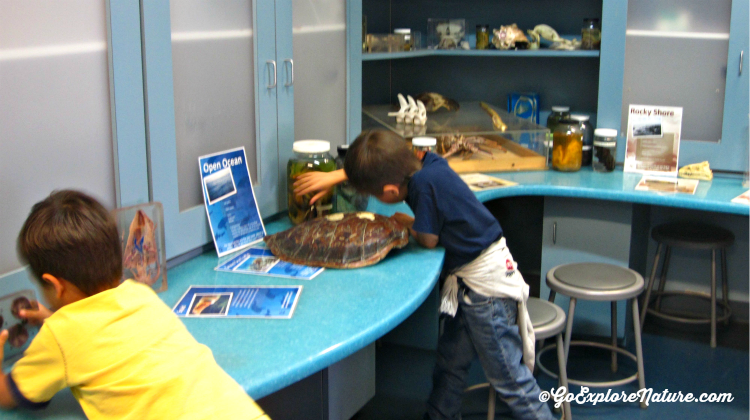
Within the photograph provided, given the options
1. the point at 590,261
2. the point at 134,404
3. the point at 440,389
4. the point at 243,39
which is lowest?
the point at 440,389

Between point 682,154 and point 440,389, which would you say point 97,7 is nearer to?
point 440,389

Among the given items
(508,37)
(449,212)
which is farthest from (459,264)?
(508,37)

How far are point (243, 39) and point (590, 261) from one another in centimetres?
173

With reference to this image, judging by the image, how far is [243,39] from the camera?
1.99 m

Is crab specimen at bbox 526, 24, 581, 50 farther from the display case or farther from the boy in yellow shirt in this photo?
the boy in yellow shirt

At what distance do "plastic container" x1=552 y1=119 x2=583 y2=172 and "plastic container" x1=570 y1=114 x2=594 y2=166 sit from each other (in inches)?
2.3

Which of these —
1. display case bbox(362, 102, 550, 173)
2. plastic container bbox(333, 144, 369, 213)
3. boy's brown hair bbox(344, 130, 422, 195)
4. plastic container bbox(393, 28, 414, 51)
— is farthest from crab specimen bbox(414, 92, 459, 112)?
boy's brown hair bbox(344, 130, 422, 195)

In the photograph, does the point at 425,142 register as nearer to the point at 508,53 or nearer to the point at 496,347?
the point at 496,347

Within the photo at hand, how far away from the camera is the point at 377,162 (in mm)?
1910

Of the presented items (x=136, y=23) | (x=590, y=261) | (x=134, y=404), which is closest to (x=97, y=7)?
(x=136, y=23)

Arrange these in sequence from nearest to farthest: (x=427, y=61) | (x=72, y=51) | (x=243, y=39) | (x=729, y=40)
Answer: (x=72, y=51), (x=243, y=39), (x=729, y=40), (x=427, y=61)

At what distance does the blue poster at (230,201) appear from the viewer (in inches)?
73.6

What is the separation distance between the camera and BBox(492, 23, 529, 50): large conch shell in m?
3.27

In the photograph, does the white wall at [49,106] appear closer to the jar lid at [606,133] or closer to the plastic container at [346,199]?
the plastic container at [346,199]
